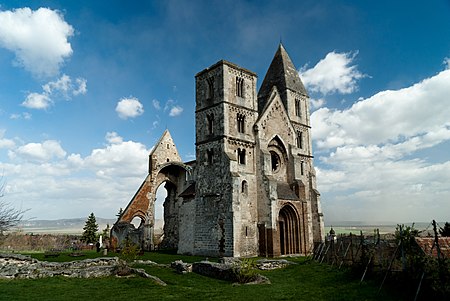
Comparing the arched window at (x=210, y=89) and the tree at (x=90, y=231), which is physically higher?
the arched window at (x=210, y=89)

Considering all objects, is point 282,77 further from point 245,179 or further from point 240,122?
point 245,179

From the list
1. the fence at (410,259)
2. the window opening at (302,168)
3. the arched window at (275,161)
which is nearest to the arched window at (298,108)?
the window opening at (302,168)

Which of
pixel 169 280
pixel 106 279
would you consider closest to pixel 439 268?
pixel 169 280

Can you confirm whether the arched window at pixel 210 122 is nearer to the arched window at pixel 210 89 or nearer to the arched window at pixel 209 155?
the arched window at pixel 209 155

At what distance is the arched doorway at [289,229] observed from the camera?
32559 mm

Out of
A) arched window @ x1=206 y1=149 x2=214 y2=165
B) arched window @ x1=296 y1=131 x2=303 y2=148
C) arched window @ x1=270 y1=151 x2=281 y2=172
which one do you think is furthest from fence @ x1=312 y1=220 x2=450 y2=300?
arched window @ x1=296 y1=131 x2=303 y2=148

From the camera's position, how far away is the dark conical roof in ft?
128

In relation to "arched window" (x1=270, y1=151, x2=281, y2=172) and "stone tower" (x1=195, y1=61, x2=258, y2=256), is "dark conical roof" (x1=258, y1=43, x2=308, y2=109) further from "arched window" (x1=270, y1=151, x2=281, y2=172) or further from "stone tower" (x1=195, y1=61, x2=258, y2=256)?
"arched window" (x1=270, y1=151, x2=281, y2=172)

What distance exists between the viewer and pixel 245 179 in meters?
30.6

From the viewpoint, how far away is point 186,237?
108ft

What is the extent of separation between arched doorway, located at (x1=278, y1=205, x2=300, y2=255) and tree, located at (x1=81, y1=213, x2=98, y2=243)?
29060mm

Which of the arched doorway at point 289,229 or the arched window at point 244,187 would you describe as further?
the arched doorway at point 289,229

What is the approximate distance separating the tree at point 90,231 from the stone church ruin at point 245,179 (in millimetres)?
13728

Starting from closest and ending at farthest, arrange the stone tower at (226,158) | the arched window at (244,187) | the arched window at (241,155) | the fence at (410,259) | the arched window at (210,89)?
the fence at (410,259) < the stone tower at (226,158) < the arched window at (244,187) < the arched window at (241,155) < the arched window at (210,89)
